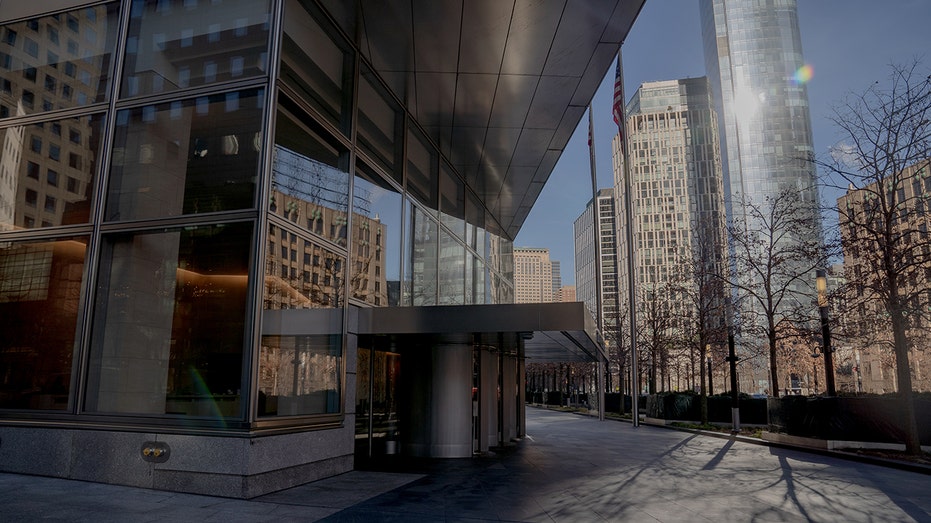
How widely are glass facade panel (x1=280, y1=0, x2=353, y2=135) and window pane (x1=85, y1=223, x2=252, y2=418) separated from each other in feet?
9.95

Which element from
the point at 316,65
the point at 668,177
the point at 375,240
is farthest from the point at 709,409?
the point at 668,177

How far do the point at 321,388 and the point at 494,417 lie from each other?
885 centimetres

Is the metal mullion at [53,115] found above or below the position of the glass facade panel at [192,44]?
below

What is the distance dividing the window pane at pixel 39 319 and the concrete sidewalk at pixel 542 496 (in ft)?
4.92

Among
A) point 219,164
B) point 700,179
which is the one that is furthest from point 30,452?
point 700,179

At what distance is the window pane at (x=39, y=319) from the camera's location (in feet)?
35.5

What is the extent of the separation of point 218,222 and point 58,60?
562 cm

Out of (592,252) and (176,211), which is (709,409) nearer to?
(176,211)

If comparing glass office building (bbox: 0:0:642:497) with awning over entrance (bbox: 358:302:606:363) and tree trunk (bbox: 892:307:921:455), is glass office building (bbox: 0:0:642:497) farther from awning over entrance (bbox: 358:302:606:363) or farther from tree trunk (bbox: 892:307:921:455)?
tree trunk (bbox: 892:307:921:455)

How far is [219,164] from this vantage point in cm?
1065

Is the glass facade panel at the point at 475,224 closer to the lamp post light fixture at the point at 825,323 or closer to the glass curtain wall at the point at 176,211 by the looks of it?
the glass curtain wall at the point at 176,211

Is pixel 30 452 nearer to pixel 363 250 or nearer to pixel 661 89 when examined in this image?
pixel 363 250

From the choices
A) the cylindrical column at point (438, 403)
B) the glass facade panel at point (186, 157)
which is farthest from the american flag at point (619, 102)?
the glass facade panel at point (186, 157)

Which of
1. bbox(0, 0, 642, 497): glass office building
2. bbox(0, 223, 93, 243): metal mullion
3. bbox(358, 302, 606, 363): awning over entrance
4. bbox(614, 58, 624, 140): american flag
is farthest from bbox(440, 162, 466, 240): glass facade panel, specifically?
bbox(0, 223, 93, 243): metal mullion
